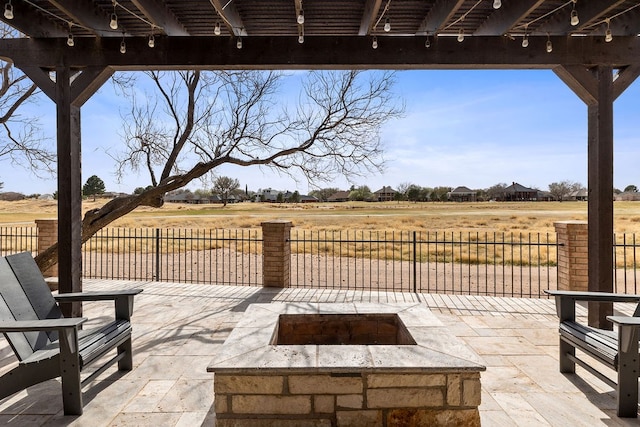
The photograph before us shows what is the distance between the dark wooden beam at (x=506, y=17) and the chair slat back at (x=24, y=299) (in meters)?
5.10

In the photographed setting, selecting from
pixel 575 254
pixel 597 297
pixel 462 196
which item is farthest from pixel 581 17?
pixel 462 196

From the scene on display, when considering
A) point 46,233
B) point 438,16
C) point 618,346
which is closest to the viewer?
point 618,346

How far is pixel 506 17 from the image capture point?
12.7 feet

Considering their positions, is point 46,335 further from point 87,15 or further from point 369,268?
point 369,268

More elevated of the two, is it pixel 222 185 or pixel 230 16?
pixel 230 16

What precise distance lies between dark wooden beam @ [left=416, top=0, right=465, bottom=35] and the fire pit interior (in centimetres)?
295

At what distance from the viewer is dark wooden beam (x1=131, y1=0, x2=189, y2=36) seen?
141 inches

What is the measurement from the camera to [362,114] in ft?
24.3

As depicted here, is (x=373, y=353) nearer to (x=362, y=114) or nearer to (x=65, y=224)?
(x=65, y=224)

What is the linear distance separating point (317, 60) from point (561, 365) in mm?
3890

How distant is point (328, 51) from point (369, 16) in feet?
1.94

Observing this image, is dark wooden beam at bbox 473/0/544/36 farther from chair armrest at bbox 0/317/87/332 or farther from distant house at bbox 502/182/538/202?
distant house at bbox 502/182/538/202

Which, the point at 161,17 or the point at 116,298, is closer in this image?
the point at 116,298

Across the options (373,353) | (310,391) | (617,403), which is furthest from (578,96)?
(310,391)
